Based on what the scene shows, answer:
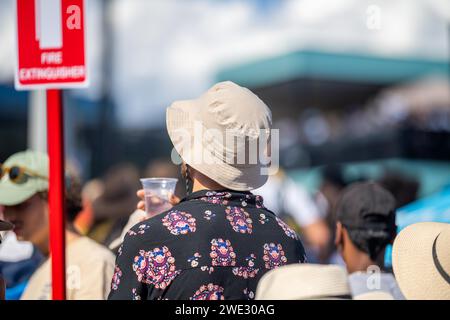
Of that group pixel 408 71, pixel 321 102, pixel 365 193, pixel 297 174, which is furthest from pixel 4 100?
pixel 365 193

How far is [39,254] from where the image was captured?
3.71 metres

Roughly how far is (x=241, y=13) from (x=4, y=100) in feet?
20.4

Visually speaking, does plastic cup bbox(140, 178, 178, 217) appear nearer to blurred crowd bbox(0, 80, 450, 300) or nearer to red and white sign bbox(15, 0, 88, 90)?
blurred crowd bbox(0, 80, 450, 300)

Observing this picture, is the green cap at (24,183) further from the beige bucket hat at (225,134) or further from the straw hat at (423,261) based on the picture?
the straw hat at (423,261)

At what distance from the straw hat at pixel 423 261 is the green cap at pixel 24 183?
1.69 metres

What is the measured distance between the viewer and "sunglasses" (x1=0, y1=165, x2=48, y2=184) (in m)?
3.31

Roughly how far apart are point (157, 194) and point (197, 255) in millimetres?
484

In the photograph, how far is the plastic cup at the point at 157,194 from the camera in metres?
2.61

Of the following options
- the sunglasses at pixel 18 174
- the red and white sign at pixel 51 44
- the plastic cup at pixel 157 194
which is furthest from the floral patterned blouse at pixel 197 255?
the sunglasses at pixel 18 174

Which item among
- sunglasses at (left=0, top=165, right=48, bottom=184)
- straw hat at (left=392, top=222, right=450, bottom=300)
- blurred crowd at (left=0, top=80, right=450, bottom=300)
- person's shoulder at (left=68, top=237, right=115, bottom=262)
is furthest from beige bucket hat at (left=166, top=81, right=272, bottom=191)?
sunglasses at (left=0, top=165, right=48, bottom=184)

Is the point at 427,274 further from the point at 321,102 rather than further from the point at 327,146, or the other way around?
the point at 321,102

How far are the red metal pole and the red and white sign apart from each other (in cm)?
7

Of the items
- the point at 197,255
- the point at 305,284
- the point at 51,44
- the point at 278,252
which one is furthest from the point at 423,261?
the point at 51,44

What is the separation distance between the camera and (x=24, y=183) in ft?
11.1
